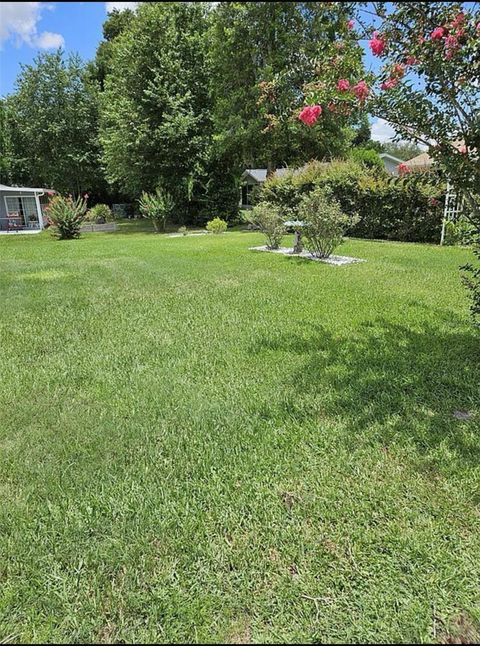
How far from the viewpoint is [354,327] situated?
14.9 ft

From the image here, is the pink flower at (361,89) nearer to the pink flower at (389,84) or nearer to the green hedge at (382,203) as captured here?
the pink flower at (389,84)

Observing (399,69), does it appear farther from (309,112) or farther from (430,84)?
(309,112)

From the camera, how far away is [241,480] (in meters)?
2.17

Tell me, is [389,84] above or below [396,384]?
above

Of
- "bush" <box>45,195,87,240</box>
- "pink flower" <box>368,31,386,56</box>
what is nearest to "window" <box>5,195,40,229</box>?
"bush" <box>45,195,87,240</box>

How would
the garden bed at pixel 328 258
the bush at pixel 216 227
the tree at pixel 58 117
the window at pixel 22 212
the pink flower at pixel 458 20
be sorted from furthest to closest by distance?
the tree at pixel 58 117, the window at pixel 22 212, the bush at pixel 216 227, the garden bed at pixel 328 258, the pink flower at pixel 458 20

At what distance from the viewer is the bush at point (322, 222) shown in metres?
8.19

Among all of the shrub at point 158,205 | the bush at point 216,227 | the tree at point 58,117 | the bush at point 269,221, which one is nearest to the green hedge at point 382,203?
the bush at point 269,221

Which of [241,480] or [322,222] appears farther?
[322,222]

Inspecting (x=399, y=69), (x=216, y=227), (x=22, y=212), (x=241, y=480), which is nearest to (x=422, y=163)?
(x=216, y=227)

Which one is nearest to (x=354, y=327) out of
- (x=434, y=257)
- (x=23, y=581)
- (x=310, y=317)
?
(x=310, y=317)

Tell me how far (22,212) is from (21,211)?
0.23 feet

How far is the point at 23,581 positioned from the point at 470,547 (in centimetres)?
181

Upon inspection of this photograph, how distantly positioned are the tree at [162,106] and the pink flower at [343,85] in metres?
16.4
